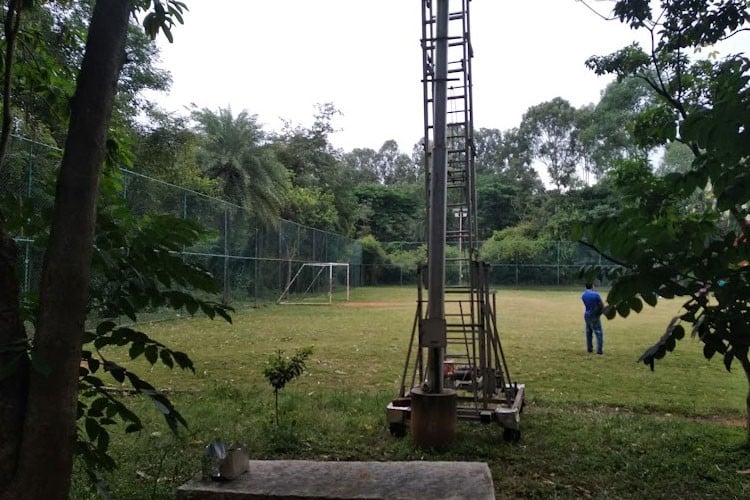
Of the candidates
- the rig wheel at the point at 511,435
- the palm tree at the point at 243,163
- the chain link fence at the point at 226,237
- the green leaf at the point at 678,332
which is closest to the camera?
the green leaf at the point at 678,332

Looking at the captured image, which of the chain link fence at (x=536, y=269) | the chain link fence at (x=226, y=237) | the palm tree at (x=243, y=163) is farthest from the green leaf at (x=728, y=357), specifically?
the chain link fence at (x=536, y=269)

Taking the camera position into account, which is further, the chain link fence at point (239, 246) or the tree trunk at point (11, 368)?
the chain link fence at point (239, 246)

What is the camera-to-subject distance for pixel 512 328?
1677cm

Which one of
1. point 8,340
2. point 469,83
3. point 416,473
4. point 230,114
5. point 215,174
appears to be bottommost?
point 416,473

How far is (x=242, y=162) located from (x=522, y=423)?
70.8 ft

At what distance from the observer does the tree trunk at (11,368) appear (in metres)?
1.68

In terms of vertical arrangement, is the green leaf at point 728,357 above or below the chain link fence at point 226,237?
below

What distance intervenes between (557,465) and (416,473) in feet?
6.62

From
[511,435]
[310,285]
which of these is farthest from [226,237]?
[511,435]

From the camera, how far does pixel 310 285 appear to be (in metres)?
29.2

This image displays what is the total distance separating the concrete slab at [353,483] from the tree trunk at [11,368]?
152 cm

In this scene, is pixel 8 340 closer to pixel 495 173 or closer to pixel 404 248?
pixel 404 248

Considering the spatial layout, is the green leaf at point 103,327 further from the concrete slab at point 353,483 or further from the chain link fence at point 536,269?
the chain link fence at point 536,269

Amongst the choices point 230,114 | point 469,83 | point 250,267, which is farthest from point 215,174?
point 469,83
